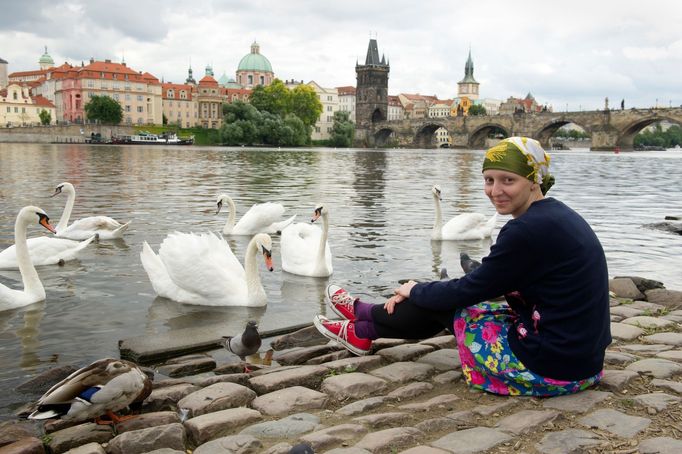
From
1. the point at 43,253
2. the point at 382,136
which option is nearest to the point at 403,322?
the point at 43,253

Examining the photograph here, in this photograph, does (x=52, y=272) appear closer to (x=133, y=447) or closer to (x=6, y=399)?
(x=6, y=399)

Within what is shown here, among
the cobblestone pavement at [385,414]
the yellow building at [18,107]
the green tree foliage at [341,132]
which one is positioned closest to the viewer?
the cobblestone pavement at [385,414]

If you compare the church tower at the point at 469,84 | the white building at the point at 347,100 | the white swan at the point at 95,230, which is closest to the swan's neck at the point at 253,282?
the white swan at the point at 95,230

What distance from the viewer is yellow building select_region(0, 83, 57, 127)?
370ft

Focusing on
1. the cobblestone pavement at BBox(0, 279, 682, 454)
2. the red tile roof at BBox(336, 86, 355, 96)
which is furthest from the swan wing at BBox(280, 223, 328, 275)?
the red tile roof at BBox(336, 86, 355, 96)

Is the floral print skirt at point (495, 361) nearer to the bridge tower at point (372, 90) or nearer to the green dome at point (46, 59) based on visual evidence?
the bridge tower at point (372, 90)

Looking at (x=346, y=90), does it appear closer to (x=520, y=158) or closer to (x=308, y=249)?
(x=308, y=249)

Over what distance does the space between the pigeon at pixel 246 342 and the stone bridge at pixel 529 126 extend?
7681cm

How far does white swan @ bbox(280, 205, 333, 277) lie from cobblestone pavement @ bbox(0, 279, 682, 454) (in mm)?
3753

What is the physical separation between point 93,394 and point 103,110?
105 meters

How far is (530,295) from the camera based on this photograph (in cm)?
350

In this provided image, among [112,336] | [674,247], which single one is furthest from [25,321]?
[674,247]

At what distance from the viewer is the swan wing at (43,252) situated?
27.6 ft

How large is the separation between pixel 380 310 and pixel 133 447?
65.1 inches
